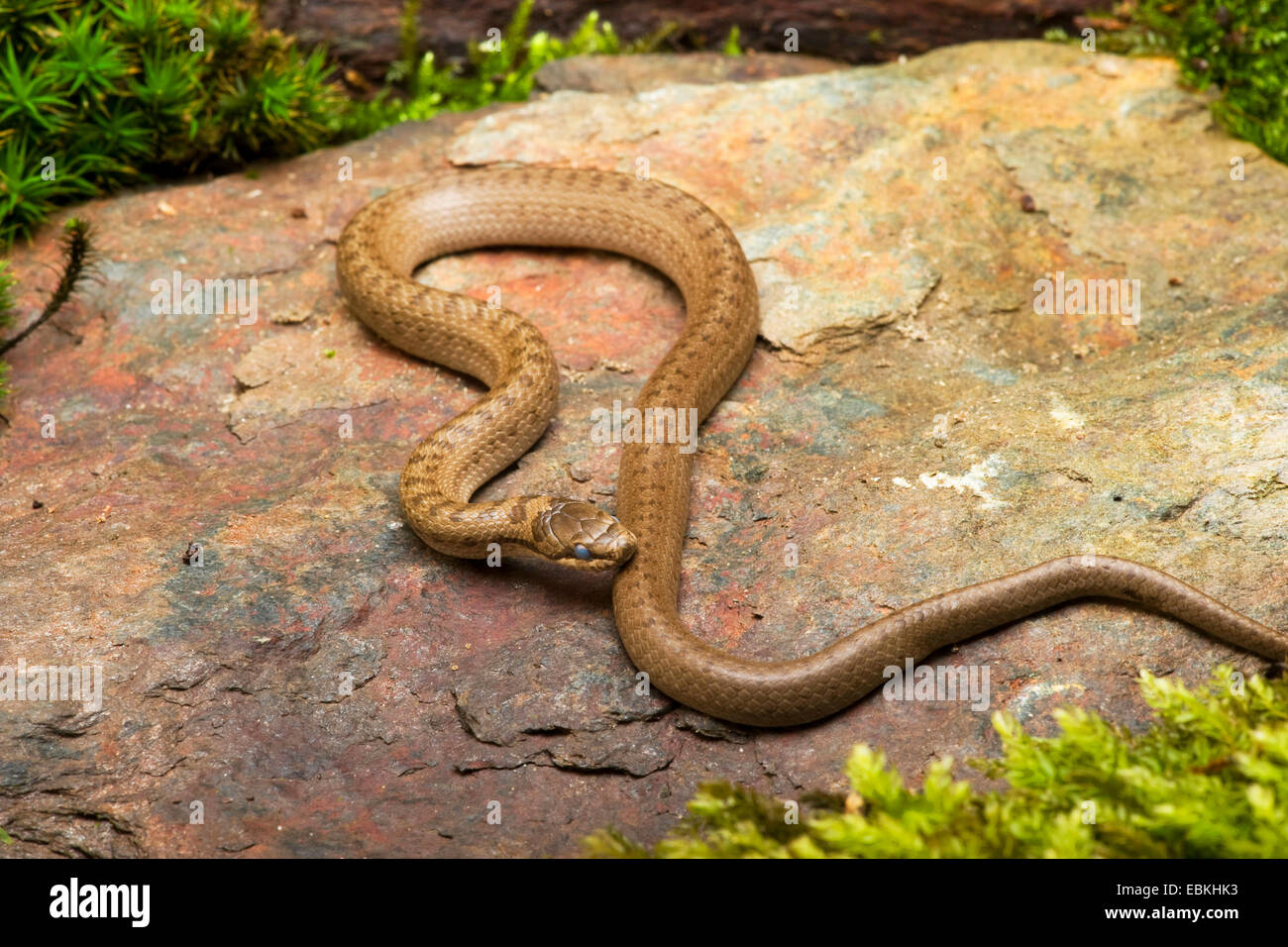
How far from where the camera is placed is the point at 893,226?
9.03 m

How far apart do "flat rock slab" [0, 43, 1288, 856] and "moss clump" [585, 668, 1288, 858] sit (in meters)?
0.71

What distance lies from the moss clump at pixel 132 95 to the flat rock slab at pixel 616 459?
0.38 metres

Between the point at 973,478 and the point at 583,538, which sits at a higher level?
the point at 973,478

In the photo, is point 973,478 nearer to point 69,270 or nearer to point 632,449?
point 632,449

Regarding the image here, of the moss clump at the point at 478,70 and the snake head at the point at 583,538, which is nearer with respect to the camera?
the snake head at the point at 583,538

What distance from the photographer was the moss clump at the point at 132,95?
896 cm

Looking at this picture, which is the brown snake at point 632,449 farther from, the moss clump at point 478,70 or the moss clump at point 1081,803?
the moss clump at point 478,70

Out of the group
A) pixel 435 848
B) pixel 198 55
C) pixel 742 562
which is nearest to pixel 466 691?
pixel 435 848

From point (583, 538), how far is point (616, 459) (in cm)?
116

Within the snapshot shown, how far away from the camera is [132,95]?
30.9ft

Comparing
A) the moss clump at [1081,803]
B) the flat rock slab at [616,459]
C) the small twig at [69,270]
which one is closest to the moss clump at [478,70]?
the flat rock slab at [616,459]

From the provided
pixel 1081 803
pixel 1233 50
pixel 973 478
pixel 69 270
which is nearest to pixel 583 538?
pixel 973 478

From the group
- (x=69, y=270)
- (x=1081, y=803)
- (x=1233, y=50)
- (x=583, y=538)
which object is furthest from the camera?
(x=1233, y=50)

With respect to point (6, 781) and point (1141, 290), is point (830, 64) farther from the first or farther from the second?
point (6, 781)
